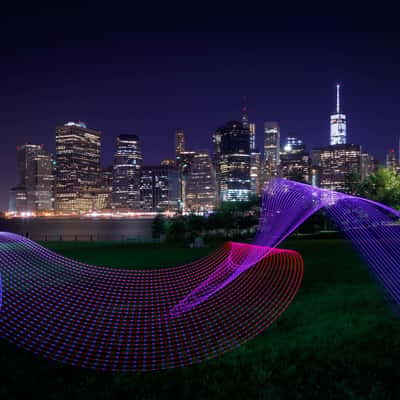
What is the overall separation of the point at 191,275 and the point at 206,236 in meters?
20.5

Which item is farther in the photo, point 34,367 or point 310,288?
point 310,288

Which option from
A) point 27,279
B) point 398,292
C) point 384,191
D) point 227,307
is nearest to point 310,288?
point 398,292

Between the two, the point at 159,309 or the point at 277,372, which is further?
the point at 159,309

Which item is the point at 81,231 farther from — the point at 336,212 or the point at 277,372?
the point at 277,372

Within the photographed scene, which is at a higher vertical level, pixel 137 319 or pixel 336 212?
pixel 336 212

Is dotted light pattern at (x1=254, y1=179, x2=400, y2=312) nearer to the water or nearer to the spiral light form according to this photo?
the spiral light form

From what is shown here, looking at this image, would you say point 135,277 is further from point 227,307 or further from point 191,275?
point 227,307

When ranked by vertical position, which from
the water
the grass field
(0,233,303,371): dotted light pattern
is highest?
the grass field

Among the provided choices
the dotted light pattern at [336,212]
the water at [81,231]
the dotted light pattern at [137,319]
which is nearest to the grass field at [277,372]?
the dotted light pattern at [137,319]

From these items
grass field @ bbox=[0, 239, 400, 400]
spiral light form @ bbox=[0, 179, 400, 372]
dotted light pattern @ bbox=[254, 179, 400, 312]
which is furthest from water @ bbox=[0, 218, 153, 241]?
grass field @ bbox=[0, 239, 400, 400]

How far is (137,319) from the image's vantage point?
8.66 metres

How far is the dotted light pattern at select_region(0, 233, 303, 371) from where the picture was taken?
671cm

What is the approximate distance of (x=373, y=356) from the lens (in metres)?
6.30

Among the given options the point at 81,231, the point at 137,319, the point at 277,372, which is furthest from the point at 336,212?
the point at 81,231
